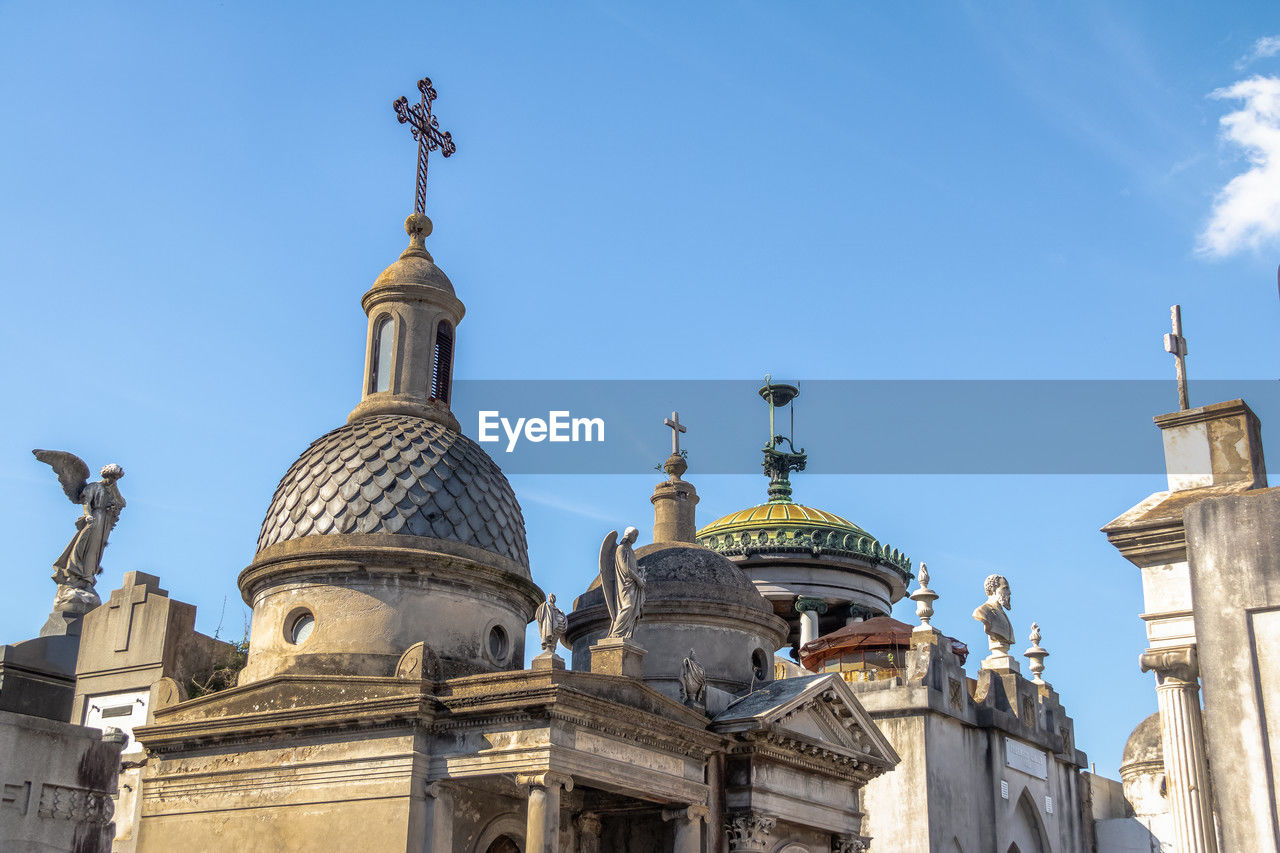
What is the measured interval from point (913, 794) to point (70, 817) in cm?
1996

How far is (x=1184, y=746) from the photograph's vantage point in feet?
49.0

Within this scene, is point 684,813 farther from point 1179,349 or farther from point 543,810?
point 1179,349

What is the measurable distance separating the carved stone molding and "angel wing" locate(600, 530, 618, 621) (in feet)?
13.9

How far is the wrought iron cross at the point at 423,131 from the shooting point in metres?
27.8

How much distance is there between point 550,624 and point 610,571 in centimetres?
169

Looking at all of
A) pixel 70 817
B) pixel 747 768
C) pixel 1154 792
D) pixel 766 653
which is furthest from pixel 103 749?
pixel 1154 792

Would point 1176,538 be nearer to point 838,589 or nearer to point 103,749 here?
point 103,749

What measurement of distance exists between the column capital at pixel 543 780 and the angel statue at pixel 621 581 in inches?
121

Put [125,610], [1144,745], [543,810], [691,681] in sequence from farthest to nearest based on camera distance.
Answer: [1144,745] < [125,610] < [691,681] < [543,810]

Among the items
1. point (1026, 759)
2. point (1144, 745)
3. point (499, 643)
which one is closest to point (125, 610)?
point (499, 643)

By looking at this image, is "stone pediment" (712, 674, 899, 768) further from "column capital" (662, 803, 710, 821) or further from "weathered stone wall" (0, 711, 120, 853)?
"weathered stone wall" (0, 711, 120, 853)

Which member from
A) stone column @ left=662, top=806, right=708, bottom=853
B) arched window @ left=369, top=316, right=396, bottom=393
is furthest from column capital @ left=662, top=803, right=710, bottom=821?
arched window @ left=369, top=316, right=396, bottom=393

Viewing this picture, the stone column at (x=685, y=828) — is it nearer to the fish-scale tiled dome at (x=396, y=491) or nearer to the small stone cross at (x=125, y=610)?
the fish-scale tiled dome at (x=396, y=491)

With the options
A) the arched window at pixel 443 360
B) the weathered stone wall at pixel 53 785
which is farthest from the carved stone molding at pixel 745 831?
the weathered stone wall at pixel 53 785
